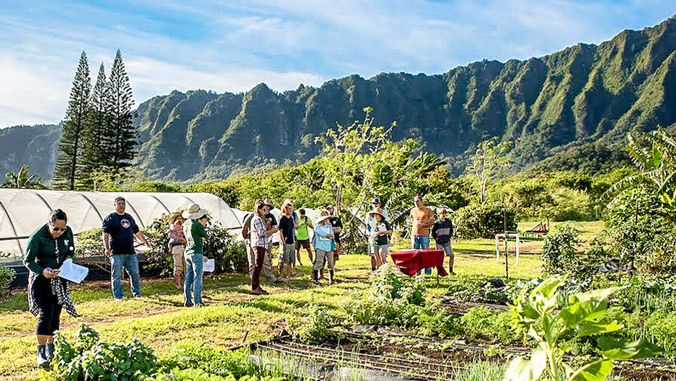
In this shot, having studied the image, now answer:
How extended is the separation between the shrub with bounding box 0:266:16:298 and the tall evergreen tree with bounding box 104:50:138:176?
3171 centimetres

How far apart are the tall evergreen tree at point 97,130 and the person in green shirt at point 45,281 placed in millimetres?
35712

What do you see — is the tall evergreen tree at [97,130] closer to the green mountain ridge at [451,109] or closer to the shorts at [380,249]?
the shorts at [380,249]

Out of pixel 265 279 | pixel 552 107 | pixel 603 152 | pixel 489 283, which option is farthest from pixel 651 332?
pixel 552 107

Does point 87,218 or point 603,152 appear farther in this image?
point 603,152

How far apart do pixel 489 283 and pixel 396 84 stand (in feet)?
534

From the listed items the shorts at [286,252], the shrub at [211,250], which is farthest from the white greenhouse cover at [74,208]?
the shorts at [286,252]

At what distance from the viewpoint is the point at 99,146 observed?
133 feet

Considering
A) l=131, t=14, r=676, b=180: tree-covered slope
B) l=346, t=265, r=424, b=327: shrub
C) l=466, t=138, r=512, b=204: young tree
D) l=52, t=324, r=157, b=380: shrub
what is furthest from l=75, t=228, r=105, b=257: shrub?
l=131, t=14, r=676, b=180: tree-covered slope

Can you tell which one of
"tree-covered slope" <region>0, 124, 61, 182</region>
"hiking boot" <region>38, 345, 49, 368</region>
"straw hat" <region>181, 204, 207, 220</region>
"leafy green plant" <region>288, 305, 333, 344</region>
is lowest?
"hiking boot" <region>38, 345, 49, 368</region>

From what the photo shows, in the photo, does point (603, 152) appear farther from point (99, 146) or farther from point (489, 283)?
point (489, 283)

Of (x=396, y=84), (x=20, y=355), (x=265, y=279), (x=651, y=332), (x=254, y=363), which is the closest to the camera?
(x=254, y=363)

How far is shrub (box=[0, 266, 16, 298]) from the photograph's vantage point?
9.88 meters

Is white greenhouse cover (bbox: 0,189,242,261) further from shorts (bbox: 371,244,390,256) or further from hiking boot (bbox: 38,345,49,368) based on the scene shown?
hiking boot (bbox: 38,345,49,368)

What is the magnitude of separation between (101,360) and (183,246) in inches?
245
